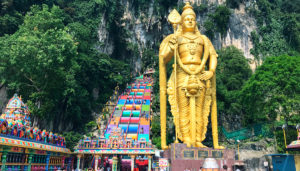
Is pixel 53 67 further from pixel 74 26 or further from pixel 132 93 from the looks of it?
pixel 132 93

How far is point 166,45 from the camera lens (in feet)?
24.9

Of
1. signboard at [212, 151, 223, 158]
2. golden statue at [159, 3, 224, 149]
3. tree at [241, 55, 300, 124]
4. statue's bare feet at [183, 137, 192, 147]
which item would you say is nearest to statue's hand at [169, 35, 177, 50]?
golden statue at [159, 3, 224, 149]

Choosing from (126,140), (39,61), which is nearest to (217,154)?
(126,140)

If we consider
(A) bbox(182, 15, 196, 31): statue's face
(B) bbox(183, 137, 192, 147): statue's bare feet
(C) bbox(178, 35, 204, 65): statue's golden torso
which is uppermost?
(A) bbox(182, 15, 196, 31): statue's face

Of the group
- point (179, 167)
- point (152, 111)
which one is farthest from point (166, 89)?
point (152, 111)

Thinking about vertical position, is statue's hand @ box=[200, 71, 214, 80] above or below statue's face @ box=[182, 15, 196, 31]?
below

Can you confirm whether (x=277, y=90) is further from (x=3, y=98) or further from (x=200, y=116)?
(x=3, y=98)

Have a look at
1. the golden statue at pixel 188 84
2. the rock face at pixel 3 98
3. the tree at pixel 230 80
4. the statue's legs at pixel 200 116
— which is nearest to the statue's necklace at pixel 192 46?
the golden statue at pixel 188 84

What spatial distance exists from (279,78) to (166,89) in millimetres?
6054

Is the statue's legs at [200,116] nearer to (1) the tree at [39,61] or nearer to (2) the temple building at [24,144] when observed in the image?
(2) the temple building at [24,144]

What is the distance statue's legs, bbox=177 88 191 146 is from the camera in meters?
7.20

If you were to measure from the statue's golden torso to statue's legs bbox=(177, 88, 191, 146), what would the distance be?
0.99 meters

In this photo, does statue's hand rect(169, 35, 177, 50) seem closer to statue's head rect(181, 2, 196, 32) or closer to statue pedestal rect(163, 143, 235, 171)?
statue's head rect(181, 2, 196, 32)

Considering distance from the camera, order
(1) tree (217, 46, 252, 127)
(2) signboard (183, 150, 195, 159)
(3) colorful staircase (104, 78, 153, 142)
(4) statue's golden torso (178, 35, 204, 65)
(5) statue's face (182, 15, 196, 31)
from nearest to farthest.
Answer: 1. (2) signboard (183, 150, 195, 159)
2. (4) statue's golden torso (178, 35, 204, 65)
3. (5) statue's face (182, 15, 196, 31)
4. (1) tree (217, 46, 252, 127)
5. (3) colorful staircase (104, 78, 153, 142)
